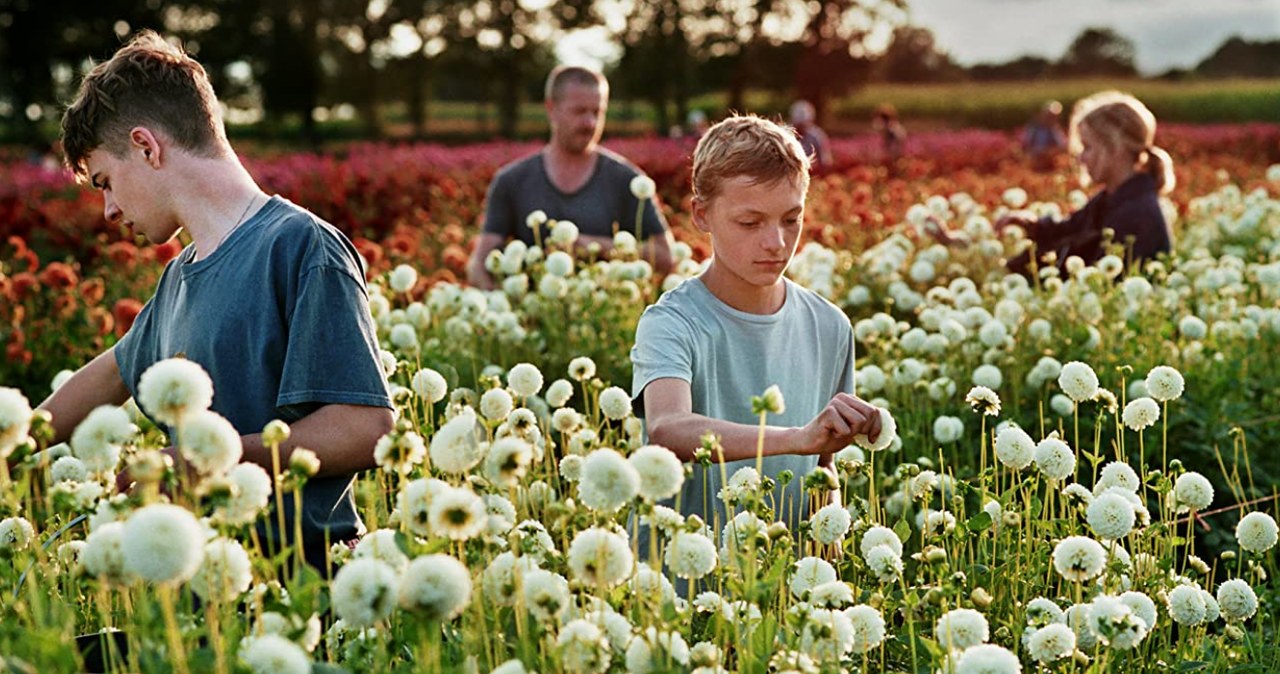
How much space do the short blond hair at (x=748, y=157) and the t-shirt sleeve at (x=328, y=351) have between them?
35.8 inches

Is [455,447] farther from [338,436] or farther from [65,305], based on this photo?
[65,305]

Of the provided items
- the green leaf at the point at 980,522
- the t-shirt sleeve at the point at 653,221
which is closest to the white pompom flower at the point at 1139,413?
the green leaf at the point at 980,522

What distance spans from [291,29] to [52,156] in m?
23.5

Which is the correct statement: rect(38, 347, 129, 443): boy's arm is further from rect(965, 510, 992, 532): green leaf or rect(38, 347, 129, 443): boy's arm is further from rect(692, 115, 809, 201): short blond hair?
rect(965, 510, 992, 532): green leaf

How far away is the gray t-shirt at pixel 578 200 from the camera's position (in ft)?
23.5

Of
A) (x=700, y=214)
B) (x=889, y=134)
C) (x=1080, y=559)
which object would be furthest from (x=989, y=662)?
(x=889, y=134)

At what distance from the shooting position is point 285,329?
9.83 feet

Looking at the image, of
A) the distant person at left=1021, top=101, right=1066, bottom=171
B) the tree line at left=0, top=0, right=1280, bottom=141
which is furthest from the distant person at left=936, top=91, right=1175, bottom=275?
the tree line at left=0, top=0, right=1280, bottom=141

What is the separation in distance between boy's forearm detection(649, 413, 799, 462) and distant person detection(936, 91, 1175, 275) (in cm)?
444

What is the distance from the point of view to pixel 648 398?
312 cm

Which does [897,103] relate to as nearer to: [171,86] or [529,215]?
[529,215]

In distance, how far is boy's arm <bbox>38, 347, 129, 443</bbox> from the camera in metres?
3.28

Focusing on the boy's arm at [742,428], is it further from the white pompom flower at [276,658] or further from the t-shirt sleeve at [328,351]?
→ the white pompom flower at [276,658]

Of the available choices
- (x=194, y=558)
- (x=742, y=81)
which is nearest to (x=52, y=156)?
(x=194, y=558)
